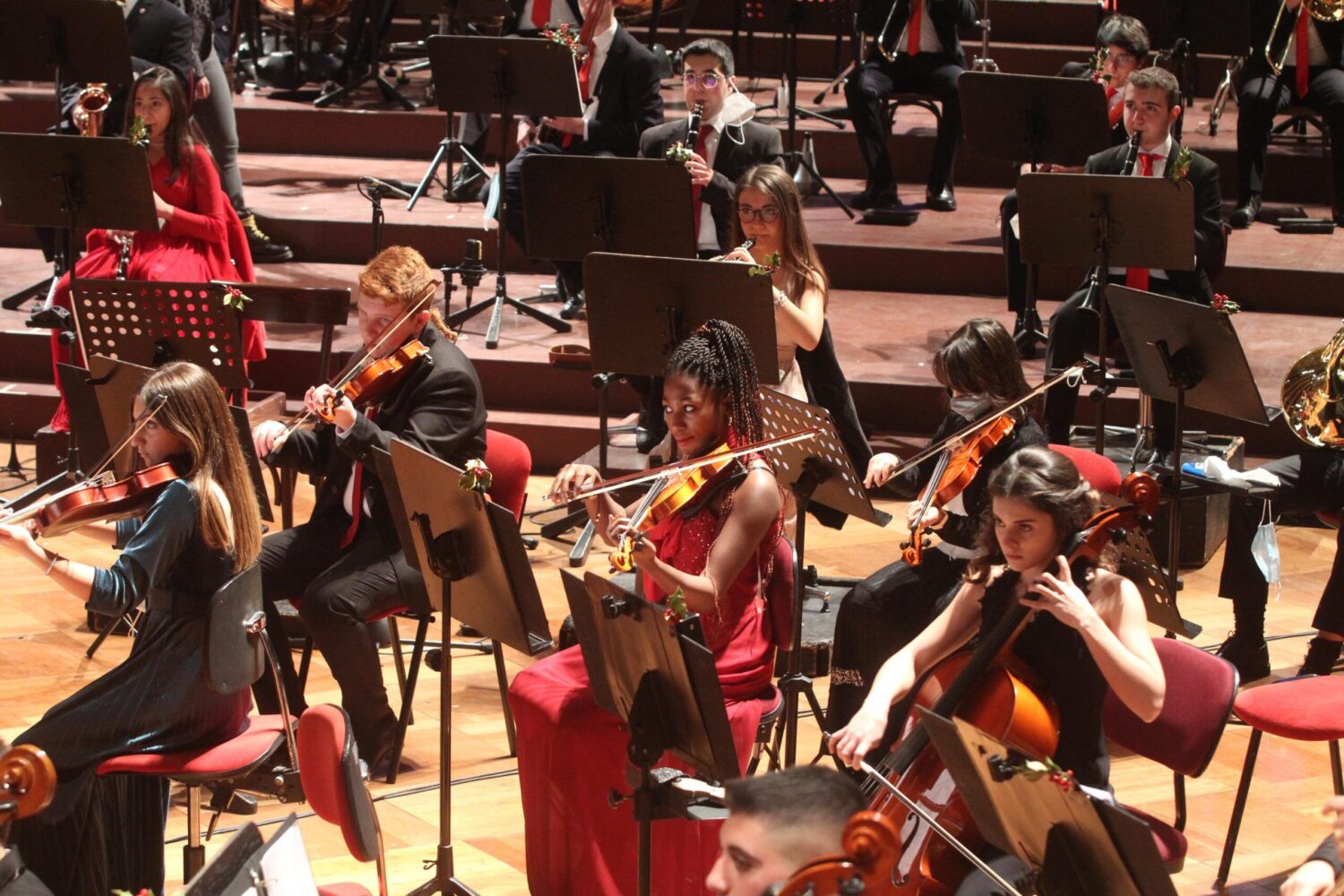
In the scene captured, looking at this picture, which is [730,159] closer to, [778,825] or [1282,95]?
[1282,95]

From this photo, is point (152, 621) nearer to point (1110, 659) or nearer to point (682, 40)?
point (1110, 659)

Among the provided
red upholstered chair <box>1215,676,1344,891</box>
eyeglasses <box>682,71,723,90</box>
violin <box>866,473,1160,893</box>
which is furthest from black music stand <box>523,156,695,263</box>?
violin <box>866,473,1160,893</box>

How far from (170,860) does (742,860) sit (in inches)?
80.5

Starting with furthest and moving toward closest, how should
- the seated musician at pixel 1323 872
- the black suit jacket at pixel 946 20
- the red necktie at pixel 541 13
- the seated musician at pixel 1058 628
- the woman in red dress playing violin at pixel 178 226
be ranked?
the black suit jacket at pixel 946 20, the red necktie at pixel 541 13, the woman in red dress playing violin at pixel 178 226, the seated musician at pixel 1058 628, the seated musician at pixel 1323 872

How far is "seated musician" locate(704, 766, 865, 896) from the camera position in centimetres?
215

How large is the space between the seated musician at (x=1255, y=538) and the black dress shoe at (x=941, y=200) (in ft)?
11.7

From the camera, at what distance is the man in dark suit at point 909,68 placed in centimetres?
782

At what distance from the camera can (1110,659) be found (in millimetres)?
2834

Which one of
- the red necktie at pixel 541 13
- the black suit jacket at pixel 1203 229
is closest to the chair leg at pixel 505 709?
the black suit jacket at pixel 1203 229

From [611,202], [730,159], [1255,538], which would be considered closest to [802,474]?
[1255,538]

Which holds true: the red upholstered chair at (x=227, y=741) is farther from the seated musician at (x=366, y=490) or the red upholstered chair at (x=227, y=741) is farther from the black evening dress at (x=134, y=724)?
the seated musician at (x=366, y=490)

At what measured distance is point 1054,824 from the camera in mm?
2348

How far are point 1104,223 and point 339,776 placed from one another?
3.26m

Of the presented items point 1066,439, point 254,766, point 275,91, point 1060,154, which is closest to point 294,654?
point 254,766
